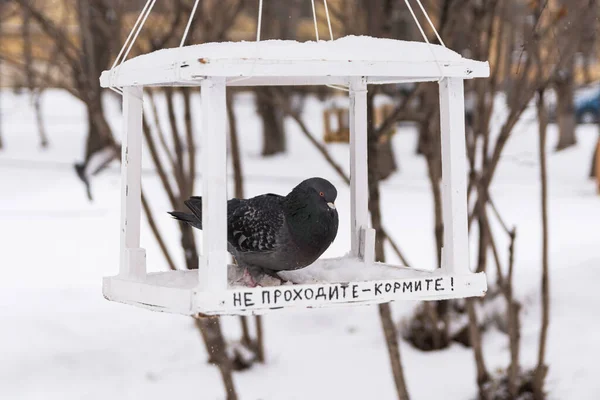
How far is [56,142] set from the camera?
19.3 meters

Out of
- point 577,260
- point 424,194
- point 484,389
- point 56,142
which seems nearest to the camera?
point 484,389

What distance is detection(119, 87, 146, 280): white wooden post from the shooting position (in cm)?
299

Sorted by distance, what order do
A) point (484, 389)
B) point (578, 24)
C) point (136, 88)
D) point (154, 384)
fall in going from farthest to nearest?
point (154, 384), point (484, 389), point (578, 24), point (136, 88)

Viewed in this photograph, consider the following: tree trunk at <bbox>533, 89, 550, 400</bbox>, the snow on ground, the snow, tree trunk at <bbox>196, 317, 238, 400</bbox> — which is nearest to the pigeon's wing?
the snow

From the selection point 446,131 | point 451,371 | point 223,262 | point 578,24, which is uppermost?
point 578,24

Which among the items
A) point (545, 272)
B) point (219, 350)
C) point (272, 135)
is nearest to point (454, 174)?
point (219, 350)

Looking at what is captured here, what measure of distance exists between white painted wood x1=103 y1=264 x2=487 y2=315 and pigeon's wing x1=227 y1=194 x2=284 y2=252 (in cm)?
22

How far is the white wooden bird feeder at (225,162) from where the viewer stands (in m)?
2.41

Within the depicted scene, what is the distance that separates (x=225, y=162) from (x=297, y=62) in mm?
343

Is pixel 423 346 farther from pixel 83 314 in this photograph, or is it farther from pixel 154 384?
pixel 83 314

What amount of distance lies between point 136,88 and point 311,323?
13.8 feet

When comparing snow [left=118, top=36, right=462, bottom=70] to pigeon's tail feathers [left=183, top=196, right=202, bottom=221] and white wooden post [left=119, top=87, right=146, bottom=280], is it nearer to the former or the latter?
white wooden post [left=119, top=87, right=146, bottom=280]

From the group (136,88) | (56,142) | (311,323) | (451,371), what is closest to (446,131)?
(136,88)

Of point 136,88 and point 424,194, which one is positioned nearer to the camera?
point 136,88
